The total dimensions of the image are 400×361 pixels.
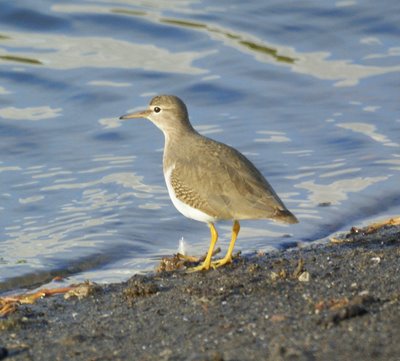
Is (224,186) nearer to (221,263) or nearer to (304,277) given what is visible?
(221,263)

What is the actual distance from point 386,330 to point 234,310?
1209 millimetres

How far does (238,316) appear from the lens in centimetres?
688

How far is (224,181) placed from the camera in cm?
859

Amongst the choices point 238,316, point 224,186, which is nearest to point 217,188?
point 224,186

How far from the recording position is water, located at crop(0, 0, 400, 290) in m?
10.7

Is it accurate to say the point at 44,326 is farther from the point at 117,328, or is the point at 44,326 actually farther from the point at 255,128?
the point at 255,128

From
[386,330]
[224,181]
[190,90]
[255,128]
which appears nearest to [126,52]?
[190,90]

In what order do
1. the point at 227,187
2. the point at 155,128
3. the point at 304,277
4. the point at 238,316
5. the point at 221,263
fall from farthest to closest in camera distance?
1. the point at 155,128
2. the point at 221,263
3. the point at 227,187
4. the point at 304,277
5. the point at 238,316

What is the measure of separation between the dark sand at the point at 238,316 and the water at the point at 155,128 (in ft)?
5.56

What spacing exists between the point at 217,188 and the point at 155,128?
524 cm

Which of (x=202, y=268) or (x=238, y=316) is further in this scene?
(x=202, y=268)

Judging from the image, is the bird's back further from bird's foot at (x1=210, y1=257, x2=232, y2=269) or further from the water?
the water

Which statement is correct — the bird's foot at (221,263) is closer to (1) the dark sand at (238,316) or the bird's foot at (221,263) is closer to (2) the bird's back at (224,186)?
(1) the dark sand at (238,316)

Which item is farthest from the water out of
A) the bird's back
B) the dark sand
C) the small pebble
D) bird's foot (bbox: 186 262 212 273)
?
the small pebble
